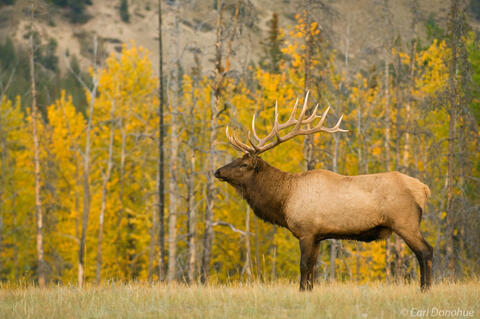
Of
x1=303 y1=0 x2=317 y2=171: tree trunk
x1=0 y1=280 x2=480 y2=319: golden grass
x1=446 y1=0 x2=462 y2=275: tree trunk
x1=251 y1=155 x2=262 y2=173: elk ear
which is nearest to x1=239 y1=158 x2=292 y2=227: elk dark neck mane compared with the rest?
x1=251 y1=155 x2=262 y2=173: elk ear

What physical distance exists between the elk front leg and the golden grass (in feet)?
2.46

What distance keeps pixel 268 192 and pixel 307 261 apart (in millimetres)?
1430

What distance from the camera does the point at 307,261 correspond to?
7.91 meters

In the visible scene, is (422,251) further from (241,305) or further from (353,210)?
(241,305)

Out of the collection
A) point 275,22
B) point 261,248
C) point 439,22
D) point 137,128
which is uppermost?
point 275,22

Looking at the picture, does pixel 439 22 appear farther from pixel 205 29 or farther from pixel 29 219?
pixel 29 219

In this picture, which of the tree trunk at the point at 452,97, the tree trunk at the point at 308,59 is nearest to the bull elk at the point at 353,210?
the tree trunk at the point at 308,59

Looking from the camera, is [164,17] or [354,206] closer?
[354,206]

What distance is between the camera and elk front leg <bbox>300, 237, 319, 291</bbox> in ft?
25.6

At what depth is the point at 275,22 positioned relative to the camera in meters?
40.5

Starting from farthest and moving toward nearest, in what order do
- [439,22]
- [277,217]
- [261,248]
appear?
[261,248] → [439,22] → [277,217]

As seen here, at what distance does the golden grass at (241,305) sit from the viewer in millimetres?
5570

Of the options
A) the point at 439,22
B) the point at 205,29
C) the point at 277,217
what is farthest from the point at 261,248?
the point at 277,217

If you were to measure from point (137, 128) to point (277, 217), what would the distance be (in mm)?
19538
